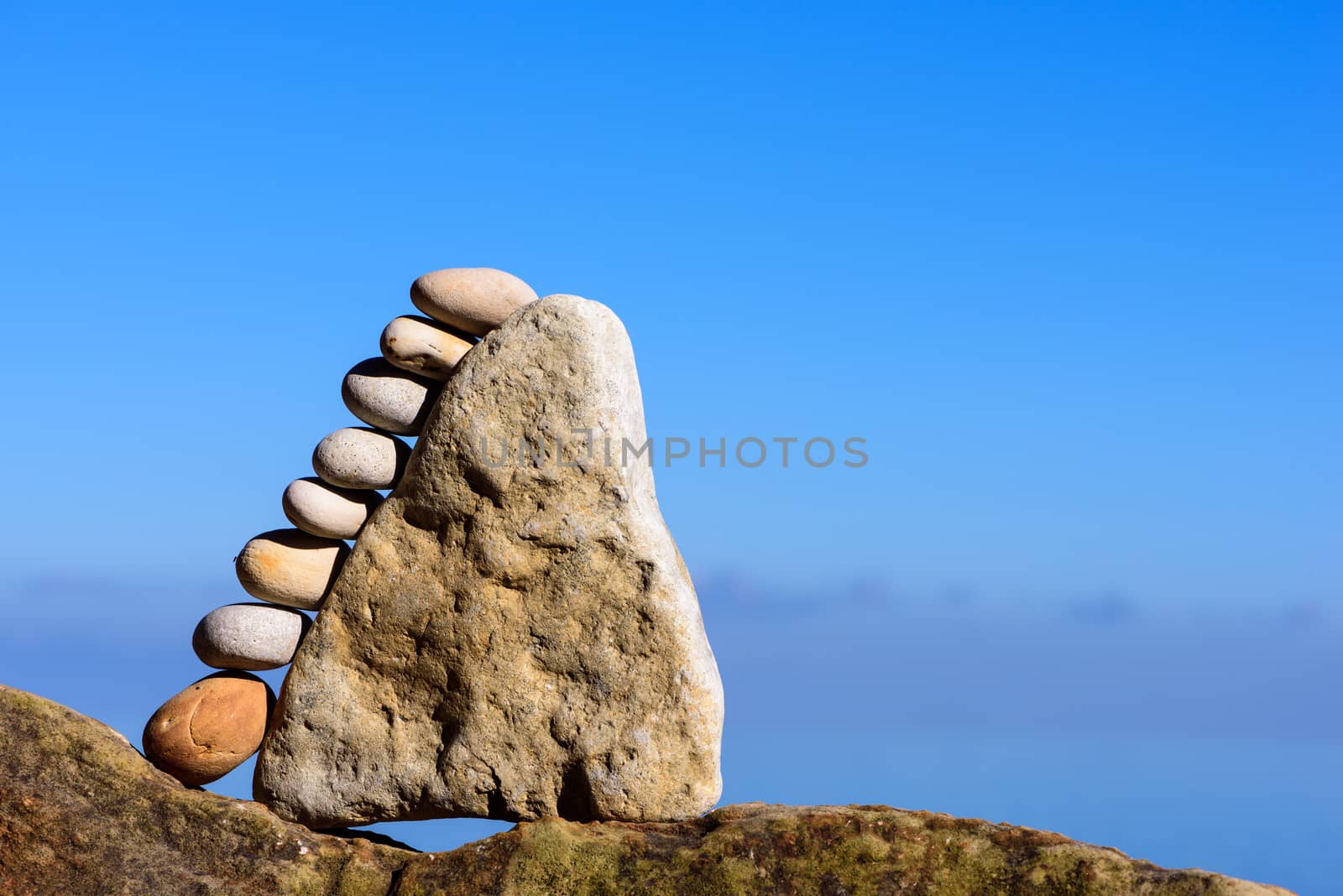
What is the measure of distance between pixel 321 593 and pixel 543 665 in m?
1.25

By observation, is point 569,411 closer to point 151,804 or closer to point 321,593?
point 321,593

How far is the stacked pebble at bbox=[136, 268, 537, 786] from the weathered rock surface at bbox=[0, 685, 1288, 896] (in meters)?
0.46

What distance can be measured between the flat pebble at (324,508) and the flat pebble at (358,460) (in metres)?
0.07

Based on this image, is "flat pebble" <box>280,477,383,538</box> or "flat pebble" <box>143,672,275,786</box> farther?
"flat pebble" <box>280,477,383,538</box>

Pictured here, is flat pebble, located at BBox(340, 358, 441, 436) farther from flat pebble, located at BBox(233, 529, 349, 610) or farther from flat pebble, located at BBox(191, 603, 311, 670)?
flat pebble, located at BBox(191, 603, 311, 670)

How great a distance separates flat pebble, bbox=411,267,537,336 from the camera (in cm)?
671

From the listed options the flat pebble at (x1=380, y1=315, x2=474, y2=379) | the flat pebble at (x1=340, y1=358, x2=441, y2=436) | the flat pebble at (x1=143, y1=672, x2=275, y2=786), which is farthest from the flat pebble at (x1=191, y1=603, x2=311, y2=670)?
the flat pebble at (x1=380, y1=315, x2=474, y2=379)

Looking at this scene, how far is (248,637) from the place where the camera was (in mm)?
6684

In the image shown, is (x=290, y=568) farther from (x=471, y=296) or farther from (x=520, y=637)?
(x=471, y=296)

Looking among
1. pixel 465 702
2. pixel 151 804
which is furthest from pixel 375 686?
pixel 151 804

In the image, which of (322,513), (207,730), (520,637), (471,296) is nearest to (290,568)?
(322,513)

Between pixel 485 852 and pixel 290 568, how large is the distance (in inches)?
71.5

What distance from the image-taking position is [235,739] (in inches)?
260

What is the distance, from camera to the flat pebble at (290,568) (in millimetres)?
6766
